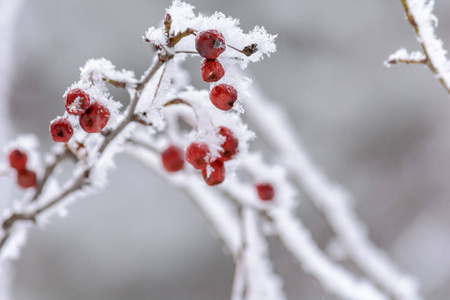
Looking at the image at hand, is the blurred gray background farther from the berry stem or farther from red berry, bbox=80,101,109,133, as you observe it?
red berry, bbox=80,101,109,133

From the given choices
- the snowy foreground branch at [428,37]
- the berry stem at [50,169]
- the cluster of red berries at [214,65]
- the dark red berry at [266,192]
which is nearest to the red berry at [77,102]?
the cluster of red berries at [214,65]

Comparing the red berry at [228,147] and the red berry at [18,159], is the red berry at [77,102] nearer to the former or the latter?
the red berry at [228,147]

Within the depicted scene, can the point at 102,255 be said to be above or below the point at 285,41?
below

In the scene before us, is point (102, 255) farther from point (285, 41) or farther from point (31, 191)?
point (31, 191)

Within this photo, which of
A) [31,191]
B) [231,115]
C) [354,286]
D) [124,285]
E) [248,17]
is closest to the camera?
[231,115]

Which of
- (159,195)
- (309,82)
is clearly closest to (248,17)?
(309,82)

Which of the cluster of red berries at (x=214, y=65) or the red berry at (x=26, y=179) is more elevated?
the cluster of red berries at (x=214, y=65)

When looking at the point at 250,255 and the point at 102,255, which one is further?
the point at 102,255
